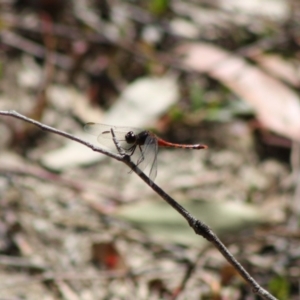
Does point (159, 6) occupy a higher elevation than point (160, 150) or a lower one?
higher

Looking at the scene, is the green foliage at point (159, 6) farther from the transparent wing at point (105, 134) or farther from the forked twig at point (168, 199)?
the forked twig at point (168, 199)

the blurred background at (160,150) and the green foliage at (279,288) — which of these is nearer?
the green foliage at (279,288)

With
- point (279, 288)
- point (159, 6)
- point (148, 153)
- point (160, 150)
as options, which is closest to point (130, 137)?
point (148, 153)

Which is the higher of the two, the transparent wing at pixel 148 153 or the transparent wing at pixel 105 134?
the transparent wing at pixel 105 134

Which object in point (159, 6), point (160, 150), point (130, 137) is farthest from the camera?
point (159, 6)

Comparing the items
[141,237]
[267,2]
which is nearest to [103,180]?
[141,237]

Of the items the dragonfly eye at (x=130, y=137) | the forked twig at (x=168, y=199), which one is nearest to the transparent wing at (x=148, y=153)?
the dragonfly eye at (x=130, y=137)

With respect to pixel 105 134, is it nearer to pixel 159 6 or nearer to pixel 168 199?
pixel 168 199

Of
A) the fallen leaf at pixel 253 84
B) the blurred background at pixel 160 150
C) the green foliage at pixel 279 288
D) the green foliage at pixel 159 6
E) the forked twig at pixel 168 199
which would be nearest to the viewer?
the forked twig at pixel 168 199

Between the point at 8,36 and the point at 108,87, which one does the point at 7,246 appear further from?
the point at 8,36
